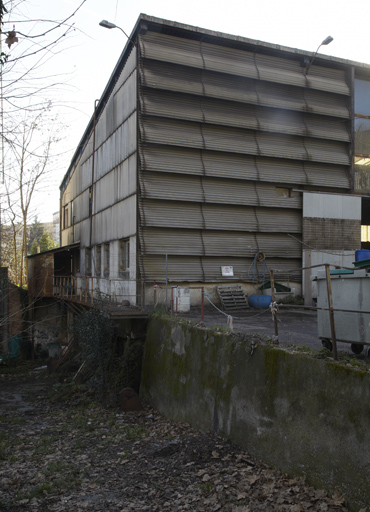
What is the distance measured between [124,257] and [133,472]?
1339cm

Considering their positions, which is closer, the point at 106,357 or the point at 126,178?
the point at 106,357

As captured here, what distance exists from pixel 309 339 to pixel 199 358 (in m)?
2.72

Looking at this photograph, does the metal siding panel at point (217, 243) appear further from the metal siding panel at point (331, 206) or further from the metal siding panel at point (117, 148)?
the metal siding panel at point (117, 148)

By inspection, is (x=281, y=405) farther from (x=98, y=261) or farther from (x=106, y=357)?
(x=98, y=261)

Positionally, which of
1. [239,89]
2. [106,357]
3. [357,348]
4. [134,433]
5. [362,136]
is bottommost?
[134,433]

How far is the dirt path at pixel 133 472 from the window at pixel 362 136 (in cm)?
1593

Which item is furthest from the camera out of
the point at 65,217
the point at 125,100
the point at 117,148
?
the point at 65,217

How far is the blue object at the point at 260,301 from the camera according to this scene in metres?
19.3

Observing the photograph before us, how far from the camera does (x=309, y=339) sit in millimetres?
10992

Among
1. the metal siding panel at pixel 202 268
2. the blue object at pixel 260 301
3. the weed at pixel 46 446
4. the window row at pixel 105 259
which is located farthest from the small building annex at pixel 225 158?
the weed at pixel 46 446

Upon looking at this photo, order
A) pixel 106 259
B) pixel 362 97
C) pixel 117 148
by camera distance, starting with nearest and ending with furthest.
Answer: pixel 117 148
pixel 362 97
pixel 106 259

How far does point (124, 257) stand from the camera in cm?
2122

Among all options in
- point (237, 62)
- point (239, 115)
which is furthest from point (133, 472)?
point (237, 62)

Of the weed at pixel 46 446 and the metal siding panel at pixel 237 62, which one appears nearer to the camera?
the weed at pixel 46 446
